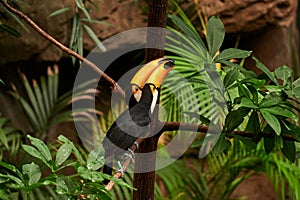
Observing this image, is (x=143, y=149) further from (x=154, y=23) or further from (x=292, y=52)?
(x=292, y=52)

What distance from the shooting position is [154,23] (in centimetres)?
96

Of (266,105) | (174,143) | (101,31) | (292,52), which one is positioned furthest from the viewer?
(292,52)

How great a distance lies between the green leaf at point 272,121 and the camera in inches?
35.0

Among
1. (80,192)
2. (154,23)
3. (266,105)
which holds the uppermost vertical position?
(154,23)

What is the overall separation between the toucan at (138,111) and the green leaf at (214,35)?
0.09m

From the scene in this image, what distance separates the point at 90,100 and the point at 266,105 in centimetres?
133

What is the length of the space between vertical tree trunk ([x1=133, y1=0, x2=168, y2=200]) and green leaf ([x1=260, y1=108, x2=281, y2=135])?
18 cm

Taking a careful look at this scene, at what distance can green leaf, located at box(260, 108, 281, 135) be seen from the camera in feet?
2.91

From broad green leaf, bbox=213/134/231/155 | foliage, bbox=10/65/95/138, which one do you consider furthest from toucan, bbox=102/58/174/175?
foliage, bbox=10/65/95/138

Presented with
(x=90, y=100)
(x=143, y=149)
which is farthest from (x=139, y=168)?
(x=90, y=100)

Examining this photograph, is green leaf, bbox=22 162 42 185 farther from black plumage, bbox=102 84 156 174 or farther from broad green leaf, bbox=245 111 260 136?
broad green leaf, bbox=245 111 260 136

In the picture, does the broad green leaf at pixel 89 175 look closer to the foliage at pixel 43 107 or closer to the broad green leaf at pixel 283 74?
the broad green leaf at pixel 283 74

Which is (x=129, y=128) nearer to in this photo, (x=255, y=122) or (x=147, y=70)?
(x=147, y=70)

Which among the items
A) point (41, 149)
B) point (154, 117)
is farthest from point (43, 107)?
point (41, 149)
